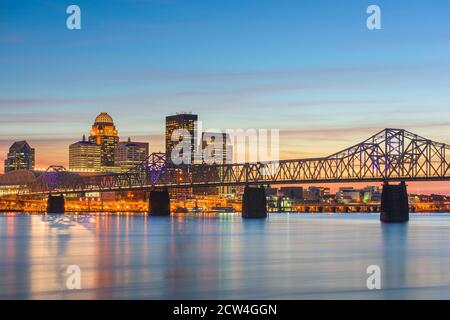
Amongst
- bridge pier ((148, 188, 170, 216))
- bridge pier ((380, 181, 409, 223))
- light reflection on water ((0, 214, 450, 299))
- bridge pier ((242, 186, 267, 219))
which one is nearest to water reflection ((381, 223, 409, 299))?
light reflection on water ((0, 214, 450, 299))

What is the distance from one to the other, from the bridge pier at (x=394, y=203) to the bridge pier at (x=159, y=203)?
54.7m

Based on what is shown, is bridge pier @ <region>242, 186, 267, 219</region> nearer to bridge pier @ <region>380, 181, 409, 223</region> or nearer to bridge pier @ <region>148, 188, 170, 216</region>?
bridge pier @ <region>148, 188, 170, 216</region>

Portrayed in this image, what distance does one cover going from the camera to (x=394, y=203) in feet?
403

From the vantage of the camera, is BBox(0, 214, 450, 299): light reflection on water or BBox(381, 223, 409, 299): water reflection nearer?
BBox(0, 214, 450, 299): light reflection on water

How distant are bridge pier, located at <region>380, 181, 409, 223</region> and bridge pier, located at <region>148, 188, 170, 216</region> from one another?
2154 inches

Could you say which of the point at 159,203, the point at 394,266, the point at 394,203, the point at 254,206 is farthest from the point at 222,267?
the point at 159,203

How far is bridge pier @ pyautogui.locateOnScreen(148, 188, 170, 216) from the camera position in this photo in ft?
552

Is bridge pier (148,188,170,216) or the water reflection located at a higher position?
bridge pier (148,188,170,216)

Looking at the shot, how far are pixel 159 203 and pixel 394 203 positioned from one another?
6020 cm
